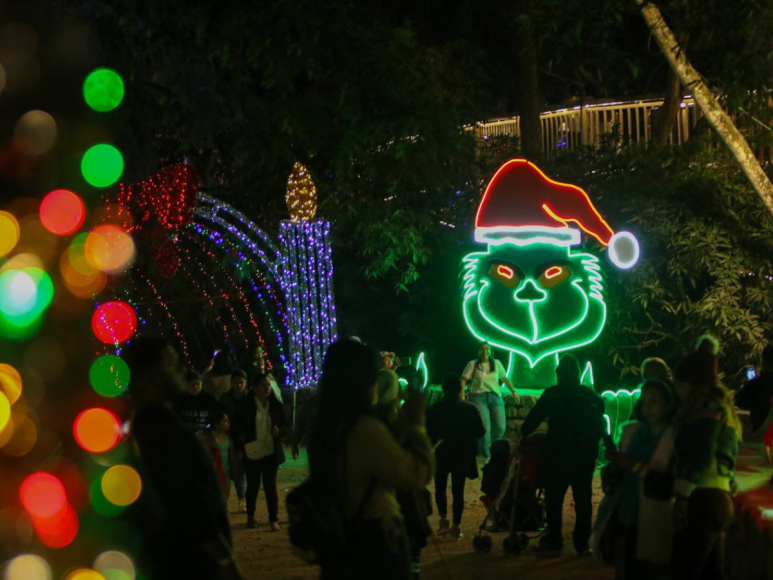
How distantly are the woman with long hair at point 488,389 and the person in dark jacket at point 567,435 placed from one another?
19.7ft

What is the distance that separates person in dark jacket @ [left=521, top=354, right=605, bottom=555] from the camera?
960 centimetres

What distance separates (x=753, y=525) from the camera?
7.89 m

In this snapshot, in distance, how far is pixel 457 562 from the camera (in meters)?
9.83

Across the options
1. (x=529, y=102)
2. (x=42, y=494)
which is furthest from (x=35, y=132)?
(x=529, y=102)

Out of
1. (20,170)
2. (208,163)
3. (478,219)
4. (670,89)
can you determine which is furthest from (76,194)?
(208,163)

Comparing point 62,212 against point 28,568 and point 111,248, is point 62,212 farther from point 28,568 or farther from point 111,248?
point 111,248

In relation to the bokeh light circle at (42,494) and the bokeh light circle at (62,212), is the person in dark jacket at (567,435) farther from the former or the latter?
the bokeh light circle at (62,212)

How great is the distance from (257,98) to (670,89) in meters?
7.42

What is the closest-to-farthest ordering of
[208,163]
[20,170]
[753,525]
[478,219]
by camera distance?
[20,170] < [753,525] < [478,219] < [208,163]

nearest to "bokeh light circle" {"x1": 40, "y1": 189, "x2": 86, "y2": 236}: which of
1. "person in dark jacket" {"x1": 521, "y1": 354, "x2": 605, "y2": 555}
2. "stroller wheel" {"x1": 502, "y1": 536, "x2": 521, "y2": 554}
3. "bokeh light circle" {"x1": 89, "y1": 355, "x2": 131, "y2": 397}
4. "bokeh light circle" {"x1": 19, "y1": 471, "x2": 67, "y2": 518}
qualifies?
"bokeh light circle" {"x1": 19, "y1": 471, "x2": 67, "y2": 518}

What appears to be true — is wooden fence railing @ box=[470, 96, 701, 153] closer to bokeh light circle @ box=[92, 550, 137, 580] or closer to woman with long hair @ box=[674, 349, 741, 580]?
woman with long hair @ box=[674, 349, 741, 580]

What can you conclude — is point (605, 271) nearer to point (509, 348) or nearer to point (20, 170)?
point (509, 348)

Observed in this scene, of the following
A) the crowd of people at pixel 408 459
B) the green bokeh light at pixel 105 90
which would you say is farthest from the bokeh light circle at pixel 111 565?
the green bokeh light at pixel 105 90

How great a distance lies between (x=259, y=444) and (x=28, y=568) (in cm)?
402
